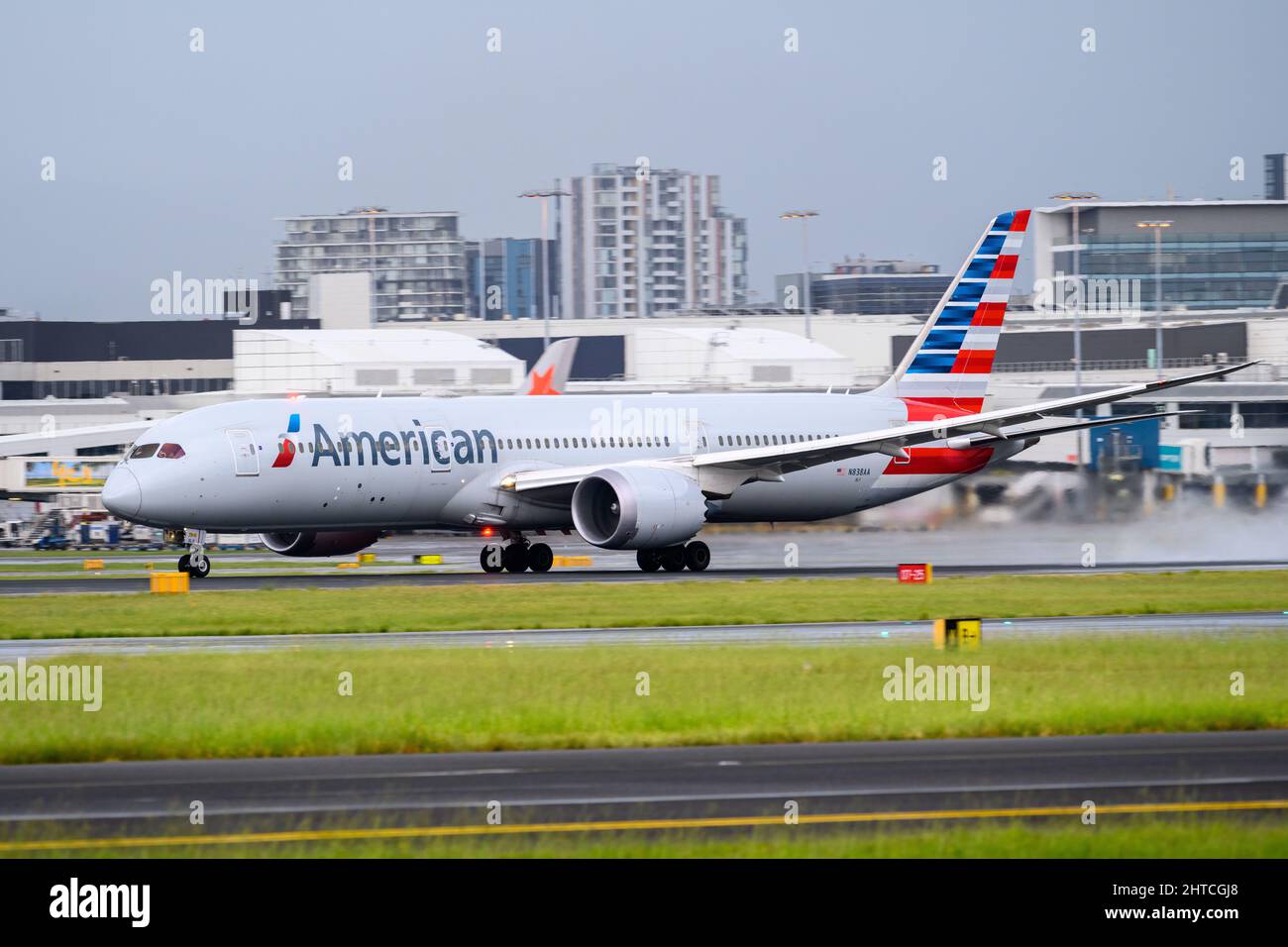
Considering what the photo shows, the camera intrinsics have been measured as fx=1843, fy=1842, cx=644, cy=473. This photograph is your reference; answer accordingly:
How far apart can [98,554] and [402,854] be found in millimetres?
50340

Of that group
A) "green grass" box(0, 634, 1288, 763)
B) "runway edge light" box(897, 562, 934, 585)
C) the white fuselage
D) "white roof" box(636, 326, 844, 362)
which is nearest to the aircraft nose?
the white fuselage

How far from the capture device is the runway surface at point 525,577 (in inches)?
1628

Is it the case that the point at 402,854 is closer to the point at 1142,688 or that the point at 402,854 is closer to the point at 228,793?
the point at 228,793

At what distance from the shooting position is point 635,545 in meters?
42.6

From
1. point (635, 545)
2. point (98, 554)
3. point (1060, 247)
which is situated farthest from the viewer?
point (1060, 247)

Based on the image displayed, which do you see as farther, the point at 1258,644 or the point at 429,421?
the point at 429,421

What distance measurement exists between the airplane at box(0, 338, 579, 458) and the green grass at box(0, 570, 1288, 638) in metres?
23.7

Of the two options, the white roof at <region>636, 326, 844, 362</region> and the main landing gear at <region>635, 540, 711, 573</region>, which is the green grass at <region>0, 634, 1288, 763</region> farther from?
the white roof at <region>636, 326, 844, 362</region>

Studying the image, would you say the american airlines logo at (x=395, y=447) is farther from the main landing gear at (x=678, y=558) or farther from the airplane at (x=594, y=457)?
the main landing gear at (x=678, y=558)

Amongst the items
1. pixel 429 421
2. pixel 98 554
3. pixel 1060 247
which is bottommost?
pixel 98 554

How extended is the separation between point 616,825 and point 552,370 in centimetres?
4998

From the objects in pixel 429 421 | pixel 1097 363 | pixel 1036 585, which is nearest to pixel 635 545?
pixel 429 421

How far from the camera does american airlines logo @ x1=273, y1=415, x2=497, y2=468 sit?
41.4 metres
